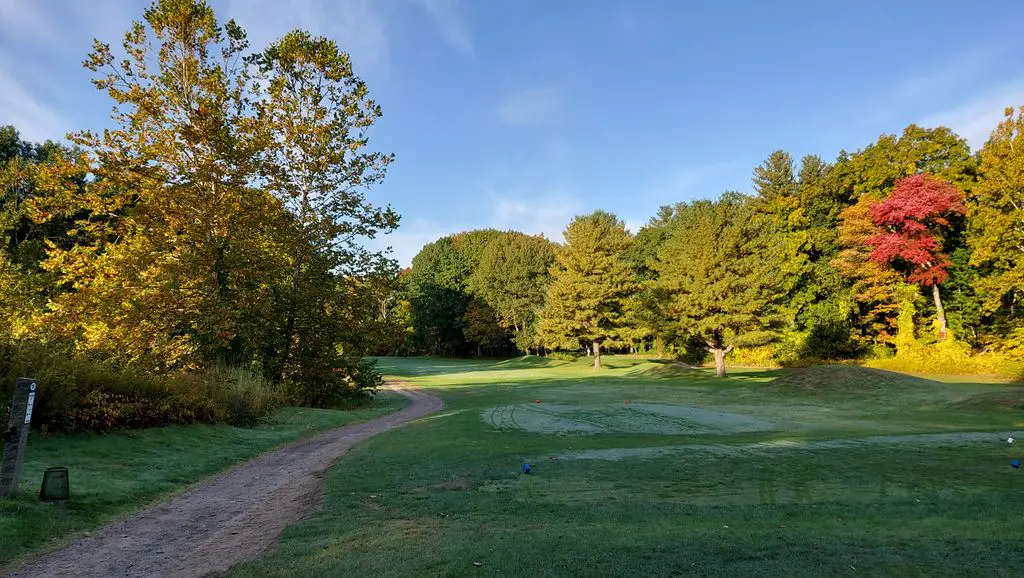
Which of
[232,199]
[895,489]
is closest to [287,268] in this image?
[232,199]

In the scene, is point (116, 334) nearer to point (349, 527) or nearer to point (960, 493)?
point (349, 527)

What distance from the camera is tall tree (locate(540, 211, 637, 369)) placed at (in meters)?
45.3

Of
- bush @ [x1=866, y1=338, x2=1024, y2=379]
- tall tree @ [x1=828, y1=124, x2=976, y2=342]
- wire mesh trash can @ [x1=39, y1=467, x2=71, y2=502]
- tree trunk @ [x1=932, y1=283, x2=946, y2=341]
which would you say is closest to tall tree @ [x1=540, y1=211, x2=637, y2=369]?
tall tree @ [x1=828, y1=124, x2=976, y2=342]

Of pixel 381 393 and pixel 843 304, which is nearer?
pixel 381 393

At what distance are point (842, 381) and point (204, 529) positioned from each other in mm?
23069

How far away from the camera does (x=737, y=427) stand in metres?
12.9

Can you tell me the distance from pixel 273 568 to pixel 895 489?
6.86 m

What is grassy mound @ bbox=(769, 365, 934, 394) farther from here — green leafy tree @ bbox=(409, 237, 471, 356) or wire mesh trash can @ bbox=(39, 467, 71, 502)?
green leafy tree @ bbox=(409, 237, 471, 356)

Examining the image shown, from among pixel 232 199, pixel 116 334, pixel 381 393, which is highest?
pixel 232 199

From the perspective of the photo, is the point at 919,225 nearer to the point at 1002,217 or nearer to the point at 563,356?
the point at 1002,217

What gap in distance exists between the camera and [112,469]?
790cm

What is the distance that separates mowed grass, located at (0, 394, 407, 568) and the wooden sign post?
19cm

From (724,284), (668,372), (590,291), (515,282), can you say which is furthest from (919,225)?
(515,282)

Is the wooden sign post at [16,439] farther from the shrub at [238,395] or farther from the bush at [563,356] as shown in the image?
the bush at [563,356]
